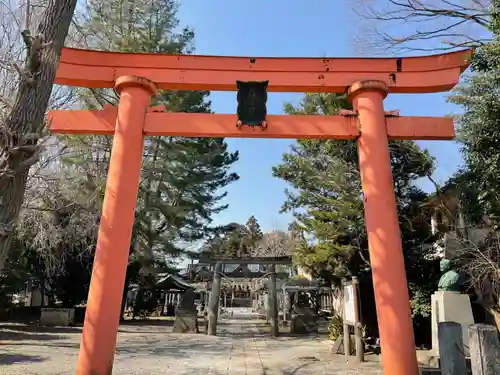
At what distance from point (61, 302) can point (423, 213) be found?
54.4 ft

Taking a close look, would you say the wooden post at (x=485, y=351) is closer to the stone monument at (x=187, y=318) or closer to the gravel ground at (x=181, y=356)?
the gravel ground at (x=181, y=356)

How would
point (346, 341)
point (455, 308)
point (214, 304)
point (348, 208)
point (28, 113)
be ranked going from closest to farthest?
point (28, 113) < point (455, 308) < point (346, 341) < point (348, 208) < point (214, 304)

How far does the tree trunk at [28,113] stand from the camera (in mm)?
4473

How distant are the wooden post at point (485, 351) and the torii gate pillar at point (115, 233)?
4.51 m

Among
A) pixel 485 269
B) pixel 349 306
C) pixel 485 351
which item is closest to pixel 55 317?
pixel 349 306

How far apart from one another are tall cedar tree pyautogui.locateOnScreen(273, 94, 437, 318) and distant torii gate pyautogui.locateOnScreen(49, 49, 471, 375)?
590 cm

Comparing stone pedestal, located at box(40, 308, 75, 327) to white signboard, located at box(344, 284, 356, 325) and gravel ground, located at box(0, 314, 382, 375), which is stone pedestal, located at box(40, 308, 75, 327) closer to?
gravel ground, located at box(0, 314, 382, 375)

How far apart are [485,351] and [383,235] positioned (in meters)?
2.35

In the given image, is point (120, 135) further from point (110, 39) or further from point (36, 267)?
point (36, 267)

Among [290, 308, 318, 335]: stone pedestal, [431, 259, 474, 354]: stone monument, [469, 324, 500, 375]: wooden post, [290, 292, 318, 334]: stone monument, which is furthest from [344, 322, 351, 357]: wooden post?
[290, 292, 318, 334]: stone monument

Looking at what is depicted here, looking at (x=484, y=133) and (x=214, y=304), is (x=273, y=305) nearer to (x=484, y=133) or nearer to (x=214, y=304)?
(x=214, y=304)

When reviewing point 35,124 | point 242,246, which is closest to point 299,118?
point 35,124

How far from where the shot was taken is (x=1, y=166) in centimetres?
444

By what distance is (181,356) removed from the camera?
32.1 feet
